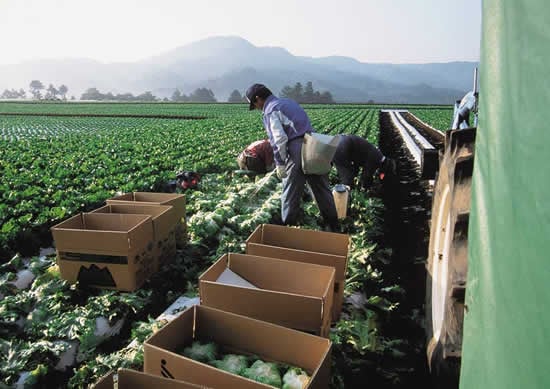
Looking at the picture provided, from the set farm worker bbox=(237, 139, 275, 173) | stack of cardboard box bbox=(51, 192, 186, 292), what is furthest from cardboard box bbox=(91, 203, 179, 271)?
farm worker bbox=(237, 139, 275, 173)

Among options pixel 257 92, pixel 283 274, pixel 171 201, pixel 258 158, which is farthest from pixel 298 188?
pixel 258 158

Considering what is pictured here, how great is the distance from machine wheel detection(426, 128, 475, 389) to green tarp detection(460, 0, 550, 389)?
2.83 feet

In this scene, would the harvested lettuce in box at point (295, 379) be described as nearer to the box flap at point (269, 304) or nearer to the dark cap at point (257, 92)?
the box flap at point (269, 304)

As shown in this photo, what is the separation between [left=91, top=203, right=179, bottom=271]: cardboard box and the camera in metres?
4.14

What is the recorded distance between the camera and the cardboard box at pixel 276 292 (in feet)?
8.13

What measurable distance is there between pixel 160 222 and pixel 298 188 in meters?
1.79

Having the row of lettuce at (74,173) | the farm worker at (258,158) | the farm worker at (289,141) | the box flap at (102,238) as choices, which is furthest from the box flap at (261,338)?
the farm worker at (258,158)

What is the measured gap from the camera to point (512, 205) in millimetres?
843

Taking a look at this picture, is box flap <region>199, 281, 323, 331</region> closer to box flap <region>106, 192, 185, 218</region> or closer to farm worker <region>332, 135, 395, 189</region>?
box flap <region>106, 192, 185, 218</region>

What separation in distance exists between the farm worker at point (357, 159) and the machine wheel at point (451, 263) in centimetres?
358

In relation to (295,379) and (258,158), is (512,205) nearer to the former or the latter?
(295,379)

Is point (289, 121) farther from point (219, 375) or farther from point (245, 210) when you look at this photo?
point (219, 375)

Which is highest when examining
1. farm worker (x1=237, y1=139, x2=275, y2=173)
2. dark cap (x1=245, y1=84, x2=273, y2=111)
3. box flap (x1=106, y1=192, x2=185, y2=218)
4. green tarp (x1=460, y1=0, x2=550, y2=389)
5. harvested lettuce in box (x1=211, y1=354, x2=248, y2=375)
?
dark cap (x1=245, y1=84, x2=273, y2=111)

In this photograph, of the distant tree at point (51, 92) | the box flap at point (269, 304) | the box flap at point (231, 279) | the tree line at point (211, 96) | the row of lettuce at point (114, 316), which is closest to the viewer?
the box flap at point (269, 304)
